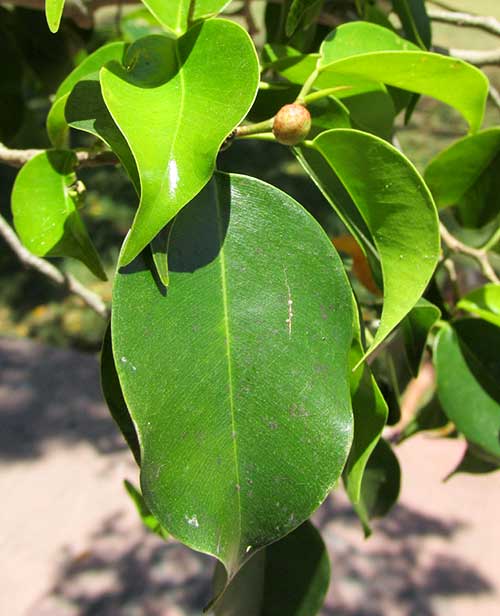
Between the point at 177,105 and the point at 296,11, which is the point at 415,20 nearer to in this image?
the point at 296,11

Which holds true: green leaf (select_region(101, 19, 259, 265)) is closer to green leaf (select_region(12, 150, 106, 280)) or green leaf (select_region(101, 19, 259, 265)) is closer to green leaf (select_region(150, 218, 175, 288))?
green leaf (select_region(150, 218, 175, 288))

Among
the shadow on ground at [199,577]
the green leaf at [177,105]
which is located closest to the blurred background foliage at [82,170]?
the green leaf at [177,105]

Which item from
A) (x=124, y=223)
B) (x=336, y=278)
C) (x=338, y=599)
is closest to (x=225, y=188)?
(x=336, y=278)

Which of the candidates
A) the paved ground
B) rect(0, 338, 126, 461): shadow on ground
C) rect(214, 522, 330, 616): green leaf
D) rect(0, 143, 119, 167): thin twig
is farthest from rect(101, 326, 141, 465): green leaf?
rect(0, 338, 126, 461): shadow on ground

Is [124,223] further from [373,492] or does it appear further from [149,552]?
[373,492]

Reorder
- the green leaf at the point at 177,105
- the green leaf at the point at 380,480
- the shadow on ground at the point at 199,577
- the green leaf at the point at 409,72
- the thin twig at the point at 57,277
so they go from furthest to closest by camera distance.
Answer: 1. the shadow on ground at the point at 199,577
2. the thin twig at the point at 57,277
3. the green leaf at the point at 380,480
4. the green leaf at the point at 409,72
5. the green leaf at the point at 177,105

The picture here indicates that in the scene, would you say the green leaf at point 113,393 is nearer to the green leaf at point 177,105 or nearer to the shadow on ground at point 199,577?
the green leaf at point 177,105
